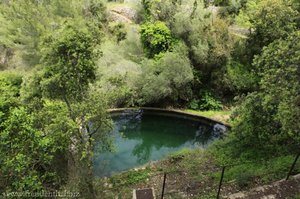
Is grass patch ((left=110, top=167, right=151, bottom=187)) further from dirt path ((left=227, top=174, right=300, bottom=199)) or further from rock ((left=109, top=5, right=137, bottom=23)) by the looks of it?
rock ((left=109, top=5, right=137, bottom=23))

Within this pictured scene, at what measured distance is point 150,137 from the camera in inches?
667

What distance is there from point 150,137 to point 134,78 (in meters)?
3.74

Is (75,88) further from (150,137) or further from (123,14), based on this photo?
(123,14)

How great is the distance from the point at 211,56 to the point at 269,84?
11.2 meters

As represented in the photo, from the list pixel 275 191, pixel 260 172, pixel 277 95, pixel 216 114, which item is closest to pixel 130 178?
pixel 260 172

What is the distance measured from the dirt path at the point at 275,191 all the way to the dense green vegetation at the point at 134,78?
1158 mm

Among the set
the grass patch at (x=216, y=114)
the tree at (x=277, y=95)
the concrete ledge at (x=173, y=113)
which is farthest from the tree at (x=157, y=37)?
the tree at (x=277, y=95)

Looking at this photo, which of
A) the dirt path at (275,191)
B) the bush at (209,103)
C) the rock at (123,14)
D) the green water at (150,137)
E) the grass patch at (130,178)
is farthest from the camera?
the rock at (123,14)

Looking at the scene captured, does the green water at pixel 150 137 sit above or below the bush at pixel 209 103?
below

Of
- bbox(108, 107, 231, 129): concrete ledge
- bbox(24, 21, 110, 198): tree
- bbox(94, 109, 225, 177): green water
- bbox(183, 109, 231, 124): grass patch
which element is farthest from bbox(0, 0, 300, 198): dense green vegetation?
bbox(94, 109, 225, 177): green water

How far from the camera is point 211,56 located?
19.1 meters

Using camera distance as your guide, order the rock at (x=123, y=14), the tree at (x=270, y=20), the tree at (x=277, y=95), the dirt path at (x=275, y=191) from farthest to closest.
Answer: the rock at (x=123, y=14)
the tree at (x=270, y=20)
the dirt path at (x=275, y=191)
the tree at (x=277, y=95)

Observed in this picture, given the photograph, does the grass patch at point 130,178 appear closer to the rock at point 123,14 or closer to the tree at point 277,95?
the tree at point 277,95

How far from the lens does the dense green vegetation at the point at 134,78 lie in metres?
7.47
